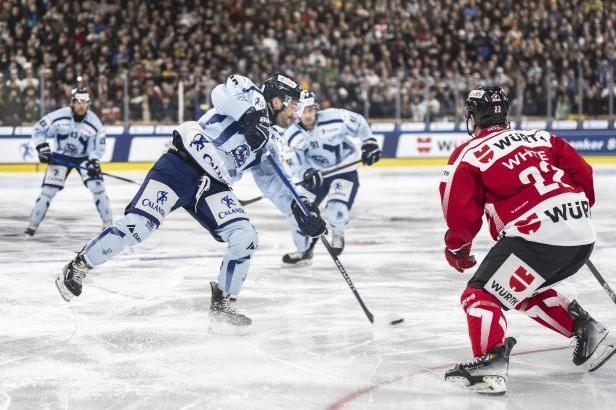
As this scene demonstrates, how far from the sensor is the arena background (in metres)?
13.9

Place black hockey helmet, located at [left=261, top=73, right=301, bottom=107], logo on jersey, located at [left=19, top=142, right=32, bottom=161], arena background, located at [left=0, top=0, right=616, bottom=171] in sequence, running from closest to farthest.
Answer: black hockey helmet, located at [left=261, top=73, right=301, bottom=107]
logo on jersey, located at [left=19, top=142, right=32, bottom=161]
arena background, located at [left=0, top=0, right=616, bottom=171]

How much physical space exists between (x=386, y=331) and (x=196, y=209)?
3.41ft

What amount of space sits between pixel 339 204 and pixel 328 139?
A: 0.49 meters

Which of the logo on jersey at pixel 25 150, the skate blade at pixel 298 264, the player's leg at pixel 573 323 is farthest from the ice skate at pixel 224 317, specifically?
the logo on jersey at pixel 25 150

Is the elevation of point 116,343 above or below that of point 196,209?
below

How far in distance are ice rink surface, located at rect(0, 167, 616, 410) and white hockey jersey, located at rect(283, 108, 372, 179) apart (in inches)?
26.8

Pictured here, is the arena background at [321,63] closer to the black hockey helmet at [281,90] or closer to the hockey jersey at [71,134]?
the hockey jersey at [71,134]

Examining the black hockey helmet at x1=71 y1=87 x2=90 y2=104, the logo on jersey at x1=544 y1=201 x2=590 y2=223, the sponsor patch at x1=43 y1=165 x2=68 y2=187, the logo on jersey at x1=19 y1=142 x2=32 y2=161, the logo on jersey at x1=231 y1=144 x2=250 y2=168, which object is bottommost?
the logo on jersey at x1=19 y1=142 x2=32 y2=161

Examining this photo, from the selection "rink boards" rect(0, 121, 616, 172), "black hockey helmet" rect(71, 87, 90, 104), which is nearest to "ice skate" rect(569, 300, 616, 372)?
"black hockey helmet" rect(71, 87, 90, 104)

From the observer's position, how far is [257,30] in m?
16.6

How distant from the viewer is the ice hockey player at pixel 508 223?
11.1ft

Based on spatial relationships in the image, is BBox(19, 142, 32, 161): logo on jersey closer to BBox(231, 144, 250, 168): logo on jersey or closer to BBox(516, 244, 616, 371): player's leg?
BBox(231, 144, 250, 168): logo on jersey

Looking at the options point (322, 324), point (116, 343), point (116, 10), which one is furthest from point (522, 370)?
point (116, 10)

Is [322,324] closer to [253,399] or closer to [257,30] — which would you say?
[253,399]
